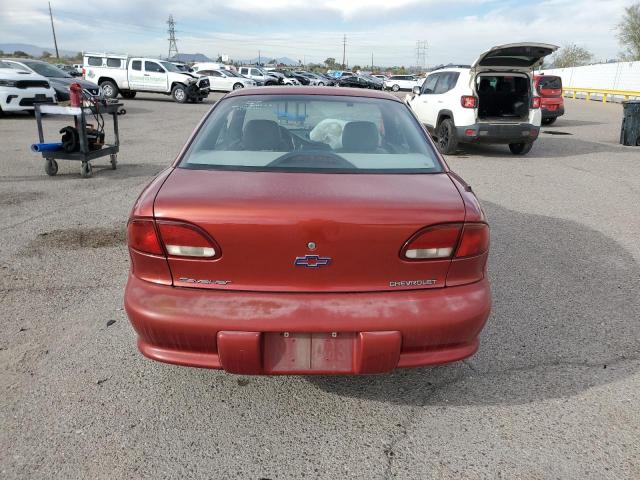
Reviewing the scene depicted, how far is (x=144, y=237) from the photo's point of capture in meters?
2.19

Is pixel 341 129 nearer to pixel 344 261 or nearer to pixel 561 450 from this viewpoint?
pixel 344 261

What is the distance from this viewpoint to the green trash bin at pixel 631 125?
1238 centimetres

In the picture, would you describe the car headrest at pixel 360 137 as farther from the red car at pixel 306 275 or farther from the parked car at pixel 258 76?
the parked car at pixel 258 76

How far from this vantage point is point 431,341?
2182 mm

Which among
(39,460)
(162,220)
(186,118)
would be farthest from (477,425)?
(186,118)

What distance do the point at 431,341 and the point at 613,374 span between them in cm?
144

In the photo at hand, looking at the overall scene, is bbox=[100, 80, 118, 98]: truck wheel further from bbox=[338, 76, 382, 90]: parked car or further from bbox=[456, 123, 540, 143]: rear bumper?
bbox=[338, 76, 382, 90]: parked car

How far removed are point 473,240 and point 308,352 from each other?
0.91 m

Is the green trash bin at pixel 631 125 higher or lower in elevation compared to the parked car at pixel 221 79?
lower

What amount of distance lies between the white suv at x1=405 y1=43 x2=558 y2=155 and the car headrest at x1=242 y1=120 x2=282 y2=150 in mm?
7218

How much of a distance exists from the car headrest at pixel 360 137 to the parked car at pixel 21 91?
13856 mm

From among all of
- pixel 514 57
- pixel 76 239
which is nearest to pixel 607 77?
pixel 514 57

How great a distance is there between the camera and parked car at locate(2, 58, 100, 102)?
1602 cm

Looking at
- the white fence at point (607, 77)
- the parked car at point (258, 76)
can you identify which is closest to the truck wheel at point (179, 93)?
the parked car at point (258, 76)
